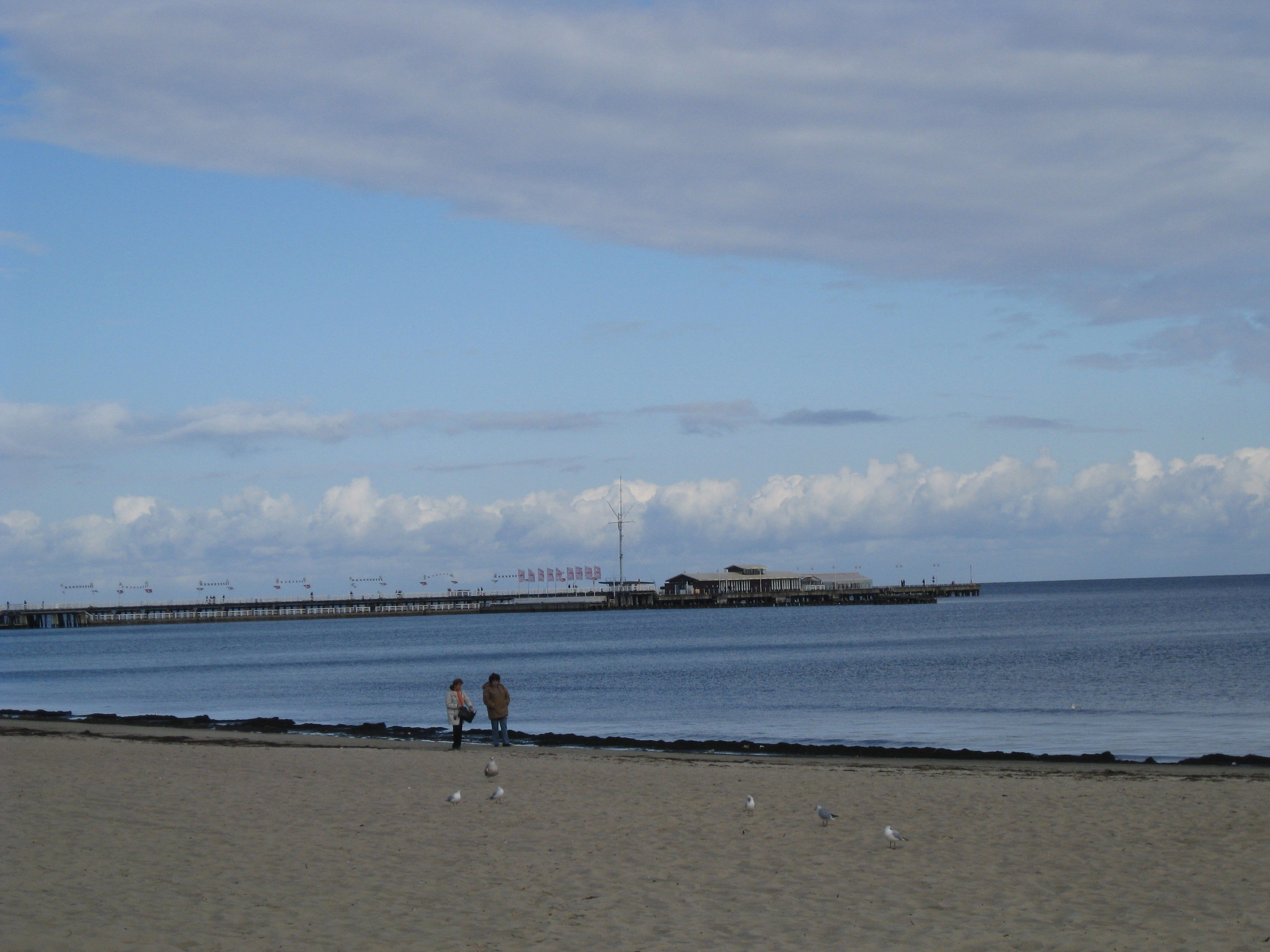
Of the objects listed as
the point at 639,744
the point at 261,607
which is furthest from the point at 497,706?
the point at 261,607

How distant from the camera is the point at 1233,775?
67.8 feet

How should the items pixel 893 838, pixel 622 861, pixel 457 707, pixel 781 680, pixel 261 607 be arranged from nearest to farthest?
pixel 622 861
pixel 893 838
pixel 457 707
pixel 781 680
pixel 261 607

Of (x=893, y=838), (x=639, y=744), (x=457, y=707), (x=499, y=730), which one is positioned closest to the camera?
(x=893, y=838)

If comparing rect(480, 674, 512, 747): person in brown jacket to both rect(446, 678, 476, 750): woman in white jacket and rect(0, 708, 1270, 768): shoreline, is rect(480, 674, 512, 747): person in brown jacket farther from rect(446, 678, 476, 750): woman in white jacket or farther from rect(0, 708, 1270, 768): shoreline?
rect(0, 708, 1270, 768): shoreline

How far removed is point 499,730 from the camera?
26.2 meters

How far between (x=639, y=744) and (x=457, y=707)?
16.9 feet

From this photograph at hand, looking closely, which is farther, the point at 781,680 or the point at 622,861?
the point at 781,680

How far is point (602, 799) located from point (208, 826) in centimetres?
541

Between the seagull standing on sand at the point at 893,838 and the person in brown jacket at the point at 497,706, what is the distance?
1284 cm

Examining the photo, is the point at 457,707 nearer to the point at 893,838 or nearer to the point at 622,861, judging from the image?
the point at 622,861

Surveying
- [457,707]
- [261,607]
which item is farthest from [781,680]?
[261,607]

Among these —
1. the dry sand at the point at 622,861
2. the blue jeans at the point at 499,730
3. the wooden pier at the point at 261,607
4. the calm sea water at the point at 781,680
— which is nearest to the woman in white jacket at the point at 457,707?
the blue jeans at the point at 499,730

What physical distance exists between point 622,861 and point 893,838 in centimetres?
302

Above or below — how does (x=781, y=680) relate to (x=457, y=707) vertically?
below
